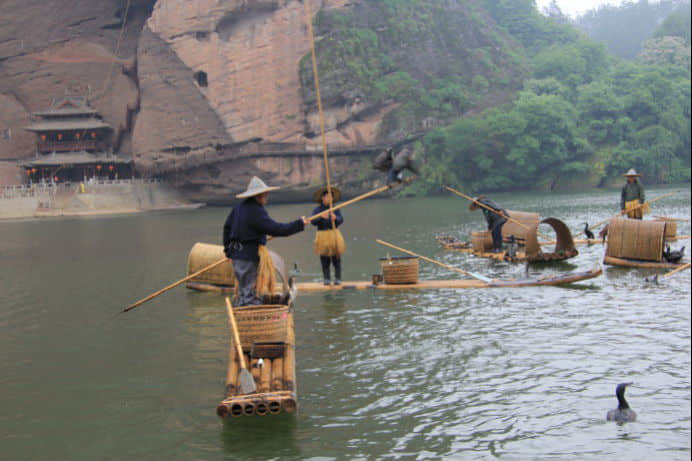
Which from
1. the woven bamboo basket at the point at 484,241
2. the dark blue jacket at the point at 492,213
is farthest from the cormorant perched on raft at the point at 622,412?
the woven bamboo basket at the point at 484,241

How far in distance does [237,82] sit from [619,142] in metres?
32.5

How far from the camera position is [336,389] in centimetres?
681

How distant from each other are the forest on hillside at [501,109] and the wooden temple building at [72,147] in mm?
17922

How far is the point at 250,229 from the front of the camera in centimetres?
718

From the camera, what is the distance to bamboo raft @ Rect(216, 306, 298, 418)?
5648mm

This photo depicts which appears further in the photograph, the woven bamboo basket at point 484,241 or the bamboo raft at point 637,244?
the woven bamboo basket at point 484,241

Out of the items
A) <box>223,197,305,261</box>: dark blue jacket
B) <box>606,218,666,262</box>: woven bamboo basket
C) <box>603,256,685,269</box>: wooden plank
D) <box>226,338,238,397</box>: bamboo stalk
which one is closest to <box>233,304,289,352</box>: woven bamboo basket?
<box>226,338,238,397</box>: bamboo stalk

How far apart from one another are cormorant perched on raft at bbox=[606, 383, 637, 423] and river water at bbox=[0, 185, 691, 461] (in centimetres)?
8

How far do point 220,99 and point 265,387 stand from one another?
49.1m

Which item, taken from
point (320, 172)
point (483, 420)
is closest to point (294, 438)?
point (483, 420)

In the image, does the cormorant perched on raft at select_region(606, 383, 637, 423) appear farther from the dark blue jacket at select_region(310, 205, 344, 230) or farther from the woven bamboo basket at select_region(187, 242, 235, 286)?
the woven bamboo basket at select_region(187, 242, 235, 286)

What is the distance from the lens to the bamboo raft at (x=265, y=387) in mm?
5648

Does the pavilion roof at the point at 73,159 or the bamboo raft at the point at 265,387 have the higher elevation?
the pavilion roof at the point at 73,159

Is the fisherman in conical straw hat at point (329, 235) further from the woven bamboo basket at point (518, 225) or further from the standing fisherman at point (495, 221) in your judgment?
the woven bamboo basket at point (518, 225)
